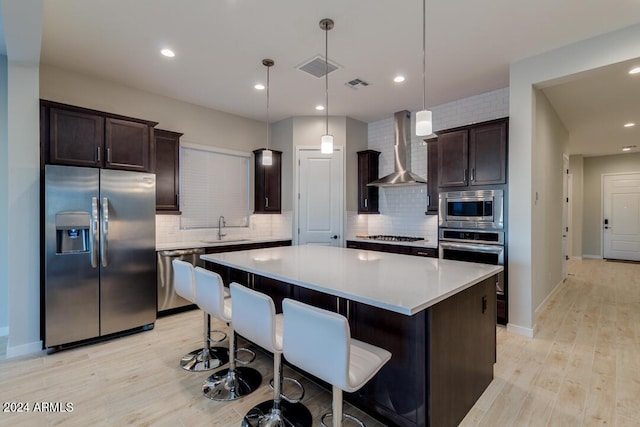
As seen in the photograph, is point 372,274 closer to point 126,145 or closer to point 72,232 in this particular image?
point 72,232

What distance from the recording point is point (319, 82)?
4012mm

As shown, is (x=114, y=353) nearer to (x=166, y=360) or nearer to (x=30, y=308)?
(x=166, y=360)

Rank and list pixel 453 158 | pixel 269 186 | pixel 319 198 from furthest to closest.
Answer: pixel 269 186 → pixel 319 198 → pixel 453 158

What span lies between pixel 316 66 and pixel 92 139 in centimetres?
258

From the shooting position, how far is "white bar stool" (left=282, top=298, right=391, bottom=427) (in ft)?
4.52

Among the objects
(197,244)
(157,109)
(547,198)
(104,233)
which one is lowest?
(197,244)

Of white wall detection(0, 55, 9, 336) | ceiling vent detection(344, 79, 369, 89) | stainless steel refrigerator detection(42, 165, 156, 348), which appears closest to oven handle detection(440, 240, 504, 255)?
ceiling vent detection(344, 79, 369, 89)

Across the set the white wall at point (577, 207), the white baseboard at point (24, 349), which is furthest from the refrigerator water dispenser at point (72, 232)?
the white wall at point (577, 207)

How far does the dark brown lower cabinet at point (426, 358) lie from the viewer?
5.55ft

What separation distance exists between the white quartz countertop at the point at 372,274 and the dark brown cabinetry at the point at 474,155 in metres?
1.60

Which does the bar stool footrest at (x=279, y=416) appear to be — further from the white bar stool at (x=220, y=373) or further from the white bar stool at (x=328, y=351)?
the white bar stool at (x=328, y=351)

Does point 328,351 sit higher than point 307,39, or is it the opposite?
point 307,39

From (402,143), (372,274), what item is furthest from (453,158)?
(372,274)

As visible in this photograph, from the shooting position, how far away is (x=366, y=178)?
554cm
